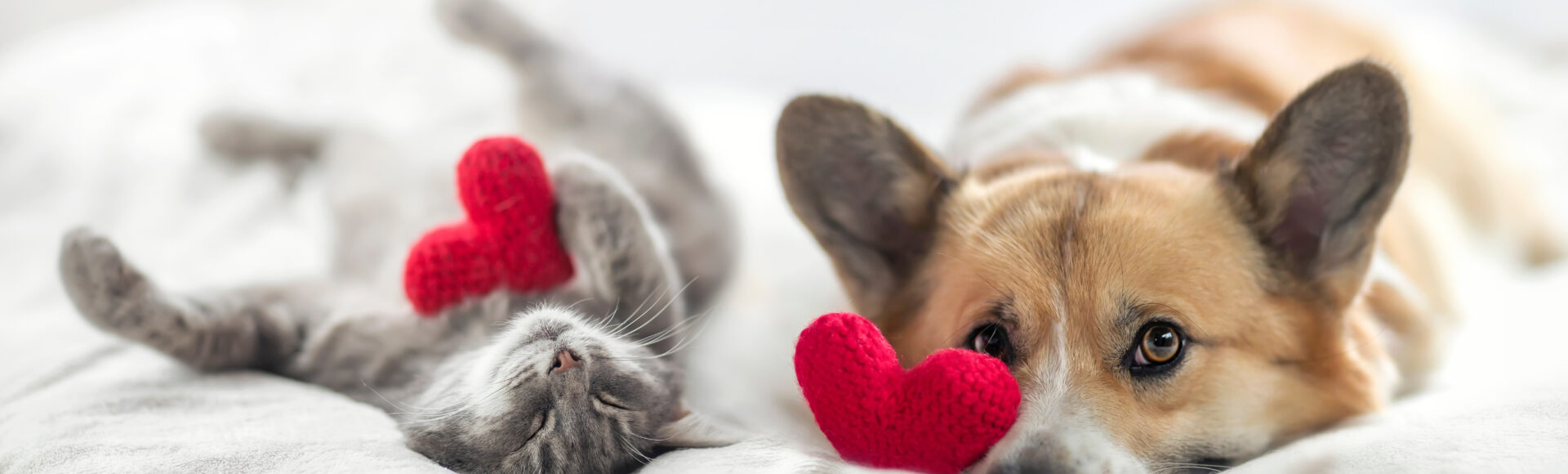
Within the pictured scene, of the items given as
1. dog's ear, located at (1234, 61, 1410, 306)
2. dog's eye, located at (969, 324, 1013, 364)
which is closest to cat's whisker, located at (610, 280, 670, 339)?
dog's eye, located at (969, 324, 1013, 364)

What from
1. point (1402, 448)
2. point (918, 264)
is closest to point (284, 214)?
point (918, 264)

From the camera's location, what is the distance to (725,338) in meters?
2.13

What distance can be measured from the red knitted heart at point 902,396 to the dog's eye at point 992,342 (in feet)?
0.55

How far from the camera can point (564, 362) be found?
1.34 meters

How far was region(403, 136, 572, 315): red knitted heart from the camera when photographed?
147 cm

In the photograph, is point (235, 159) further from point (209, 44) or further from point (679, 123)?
point (679, 123)

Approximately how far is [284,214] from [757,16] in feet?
7.60

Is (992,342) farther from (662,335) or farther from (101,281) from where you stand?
(101,281)

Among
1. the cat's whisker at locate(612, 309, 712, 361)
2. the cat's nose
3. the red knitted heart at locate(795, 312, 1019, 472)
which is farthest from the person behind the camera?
the cat's whisker at locate(612, 309, 712, 361)

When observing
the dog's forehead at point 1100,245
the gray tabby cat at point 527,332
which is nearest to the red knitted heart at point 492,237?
the gray tabby cat at point 527,332

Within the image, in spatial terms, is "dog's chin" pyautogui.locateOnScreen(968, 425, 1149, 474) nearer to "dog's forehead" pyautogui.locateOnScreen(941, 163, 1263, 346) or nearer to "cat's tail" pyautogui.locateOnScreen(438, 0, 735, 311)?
"dog's forehead" pyautogui.locateOnScreen(941, 163, 1263, 346)

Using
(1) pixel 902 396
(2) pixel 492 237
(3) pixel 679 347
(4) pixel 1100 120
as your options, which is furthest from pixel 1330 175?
(2) pixel 492 237

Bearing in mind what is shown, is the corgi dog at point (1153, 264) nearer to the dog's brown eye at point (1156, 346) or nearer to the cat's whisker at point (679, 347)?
the dog's brown eye at point (1156, 346)

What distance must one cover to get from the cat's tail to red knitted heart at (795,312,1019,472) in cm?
77
